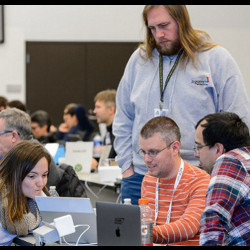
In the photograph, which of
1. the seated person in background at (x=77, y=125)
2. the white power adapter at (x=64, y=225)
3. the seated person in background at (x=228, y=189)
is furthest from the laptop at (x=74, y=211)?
the seated person in background at (x=77, y=125)

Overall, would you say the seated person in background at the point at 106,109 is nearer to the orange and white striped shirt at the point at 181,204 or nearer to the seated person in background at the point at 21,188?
the seated person in background at the point at 21,188

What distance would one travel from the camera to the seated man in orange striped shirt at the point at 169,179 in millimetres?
2963

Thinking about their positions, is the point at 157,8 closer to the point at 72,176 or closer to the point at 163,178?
the point at 163,178

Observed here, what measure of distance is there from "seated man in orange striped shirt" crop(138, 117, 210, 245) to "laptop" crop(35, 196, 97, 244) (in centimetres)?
38

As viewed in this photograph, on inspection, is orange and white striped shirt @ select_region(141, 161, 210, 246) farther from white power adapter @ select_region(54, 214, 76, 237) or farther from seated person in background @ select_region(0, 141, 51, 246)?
seated person in background @ select_region(0, 141, 51, 246)

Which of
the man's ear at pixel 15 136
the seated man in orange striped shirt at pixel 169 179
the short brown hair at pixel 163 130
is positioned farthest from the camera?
the man's ear at pixel 15 136

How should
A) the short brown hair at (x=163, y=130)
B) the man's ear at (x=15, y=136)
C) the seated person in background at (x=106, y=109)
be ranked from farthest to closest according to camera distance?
the seated person in background at (x=106, y=109), the man's ear at (x=15, y=136), the short brown hair at (x=163, y=130)

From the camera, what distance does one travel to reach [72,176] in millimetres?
4148

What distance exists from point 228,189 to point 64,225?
2.41ft

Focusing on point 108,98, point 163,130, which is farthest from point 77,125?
point 163,130

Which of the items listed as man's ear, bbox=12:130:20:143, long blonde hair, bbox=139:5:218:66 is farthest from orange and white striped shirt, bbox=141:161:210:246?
man's ear, bbox=12:130:20:143

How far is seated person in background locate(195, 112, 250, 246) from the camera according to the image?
224 centimetres

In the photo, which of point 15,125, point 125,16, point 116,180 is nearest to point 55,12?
point 125,16

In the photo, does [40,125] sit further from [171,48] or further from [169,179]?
[169,179]
